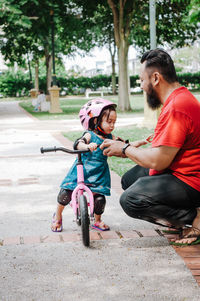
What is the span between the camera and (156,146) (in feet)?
10.8

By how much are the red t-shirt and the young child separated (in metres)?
0.64

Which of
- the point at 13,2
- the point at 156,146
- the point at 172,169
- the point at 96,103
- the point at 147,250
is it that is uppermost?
the point at 13,2

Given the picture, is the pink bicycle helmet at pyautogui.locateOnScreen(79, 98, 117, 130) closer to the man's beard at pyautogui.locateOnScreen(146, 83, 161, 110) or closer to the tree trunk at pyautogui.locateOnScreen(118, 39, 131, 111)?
the man's beard at pyautogui.locateOnScreen(146, 83, 161, 110)

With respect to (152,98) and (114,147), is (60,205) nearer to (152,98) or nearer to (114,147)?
(114,147)

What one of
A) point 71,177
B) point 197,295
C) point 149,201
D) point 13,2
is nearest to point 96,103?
point 71,177

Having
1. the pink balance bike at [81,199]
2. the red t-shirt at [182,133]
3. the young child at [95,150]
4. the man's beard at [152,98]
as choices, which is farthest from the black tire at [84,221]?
the man's beard at [152,98]

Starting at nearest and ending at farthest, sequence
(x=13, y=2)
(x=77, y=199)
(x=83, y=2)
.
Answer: (x=77, y=199), (x=13, y=2), (x=83, y=2)

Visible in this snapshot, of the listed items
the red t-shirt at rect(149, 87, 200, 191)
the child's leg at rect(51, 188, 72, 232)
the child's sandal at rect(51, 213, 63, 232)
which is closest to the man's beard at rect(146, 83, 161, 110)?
the red t-shirt at rect(149, 87, 200, 191)

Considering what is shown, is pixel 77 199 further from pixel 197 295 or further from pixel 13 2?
pixel 13 2

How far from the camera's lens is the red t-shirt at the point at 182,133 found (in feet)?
10.6

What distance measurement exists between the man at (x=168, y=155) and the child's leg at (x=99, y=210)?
1.32 feet

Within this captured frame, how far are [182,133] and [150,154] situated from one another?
0.28 m

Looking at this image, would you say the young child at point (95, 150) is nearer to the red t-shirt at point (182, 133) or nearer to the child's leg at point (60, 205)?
the child's leg at point (60, 205)

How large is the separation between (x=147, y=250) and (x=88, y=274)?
0.66 meters
